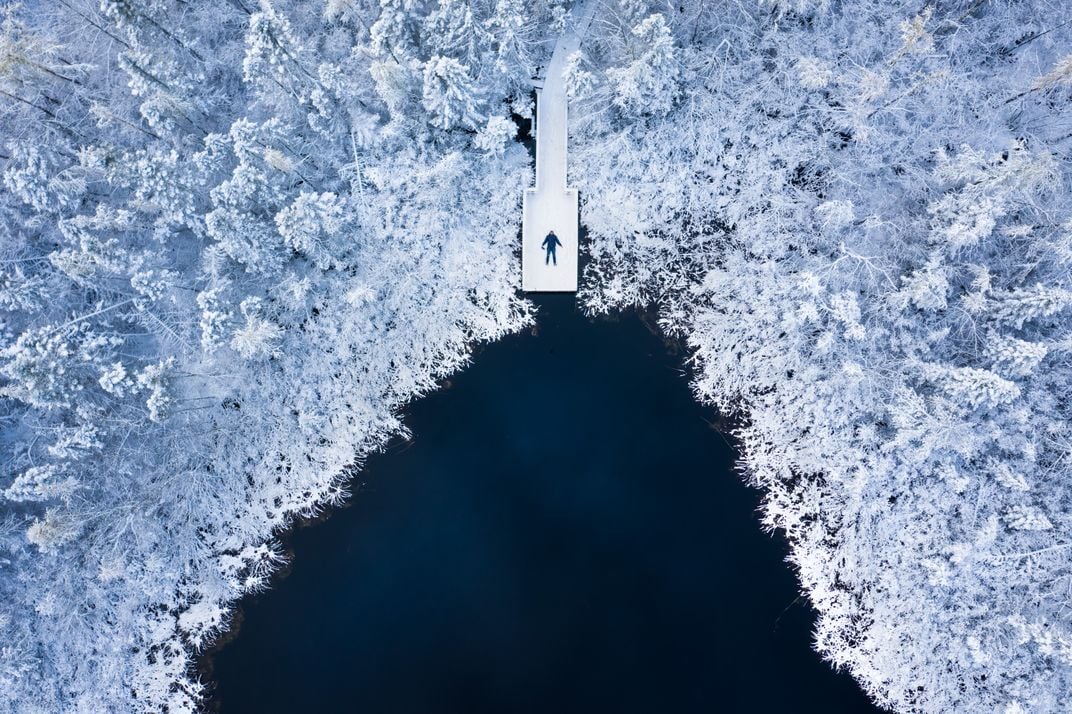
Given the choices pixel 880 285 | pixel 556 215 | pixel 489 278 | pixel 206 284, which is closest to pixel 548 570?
pixel 489 278

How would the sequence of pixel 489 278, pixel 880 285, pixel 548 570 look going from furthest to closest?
1. pixel 489 278
2. pixel 548 570
3. pixel 880 285

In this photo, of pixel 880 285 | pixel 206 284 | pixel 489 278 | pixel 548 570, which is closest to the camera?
pixel 880 285

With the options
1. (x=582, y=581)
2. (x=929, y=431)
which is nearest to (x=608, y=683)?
(x=582, y=581)

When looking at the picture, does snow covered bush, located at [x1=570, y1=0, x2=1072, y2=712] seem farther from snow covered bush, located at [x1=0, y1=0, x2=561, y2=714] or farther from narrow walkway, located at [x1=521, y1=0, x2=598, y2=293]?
snow covered bush, located at [x1=0, y1=0, x2=561, y2=714]

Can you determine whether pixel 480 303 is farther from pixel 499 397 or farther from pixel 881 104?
pixel 881 104

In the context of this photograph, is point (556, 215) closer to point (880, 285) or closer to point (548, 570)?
point (880, 285)

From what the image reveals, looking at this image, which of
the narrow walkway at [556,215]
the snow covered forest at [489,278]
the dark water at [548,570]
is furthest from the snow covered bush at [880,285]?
the dark water at [548,570]

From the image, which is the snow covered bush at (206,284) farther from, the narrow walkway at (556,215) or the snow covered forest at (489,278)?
the narrow walkway at (556,215)
